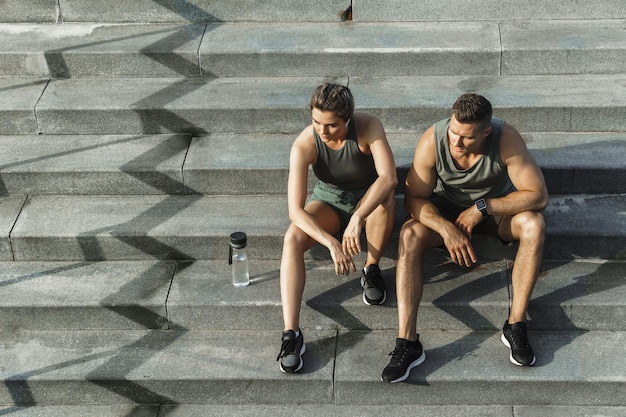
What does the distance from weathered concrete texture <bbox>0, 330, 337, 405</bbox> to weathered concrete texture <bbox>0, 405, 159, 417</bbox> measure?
4 cm

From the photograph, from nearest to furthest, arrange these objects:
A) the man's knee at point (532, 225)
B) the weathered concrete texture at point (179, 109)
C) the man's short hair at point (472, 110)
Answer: the man's short hair at point (472, 110), the man's knee at point (532, 225), the weathered concrete texture at point (179, 109)

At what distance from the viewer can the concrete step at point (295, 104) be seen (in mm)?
6496

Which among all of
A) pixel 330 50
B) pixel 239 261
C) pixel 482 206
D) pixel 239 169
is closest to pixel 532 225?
pixel 482 206

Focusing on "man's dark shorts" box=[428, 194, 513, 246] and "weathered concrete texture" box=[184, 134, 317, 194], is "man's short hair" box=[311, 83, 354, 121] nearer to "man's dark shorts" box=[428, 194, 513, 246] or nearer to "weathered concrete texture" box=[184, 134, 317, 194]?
"man's dark shorts" box=[428, 194, 513, 246]

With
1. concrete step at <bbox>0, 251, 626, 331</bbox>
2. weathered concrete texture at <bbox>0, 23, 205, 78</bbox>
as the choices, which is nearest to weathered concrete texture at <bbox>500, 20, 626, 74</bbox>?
concrete step at <bbox>0, 251, 626, 331</bbox>

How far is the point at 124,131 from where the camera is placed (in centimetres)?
673

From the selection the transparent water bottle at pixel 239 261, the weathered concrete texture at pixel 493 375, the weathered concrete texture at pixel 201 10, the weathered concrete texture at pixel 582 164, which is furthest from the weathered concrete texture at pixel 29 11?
the weathered concrete texture at pixel 582 164

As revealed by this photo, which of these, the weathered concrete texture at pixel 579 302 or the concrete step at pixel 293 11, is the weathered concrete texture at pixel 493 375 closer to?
the weathered concrete texture at pixel 579 302

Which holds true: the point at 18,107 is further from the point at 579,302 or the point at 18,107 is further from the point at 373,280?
the point at 579,302

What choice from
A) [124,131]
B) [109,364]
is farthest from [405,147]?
[109,364]

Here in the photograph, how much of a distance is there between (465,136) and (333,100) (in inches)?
30.8

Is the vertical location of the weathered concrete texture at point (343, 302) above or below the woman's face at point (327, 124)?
below

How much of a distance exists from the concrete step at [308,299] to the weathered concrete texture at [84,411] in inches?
20.7

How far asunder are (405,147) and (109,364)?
251cm
